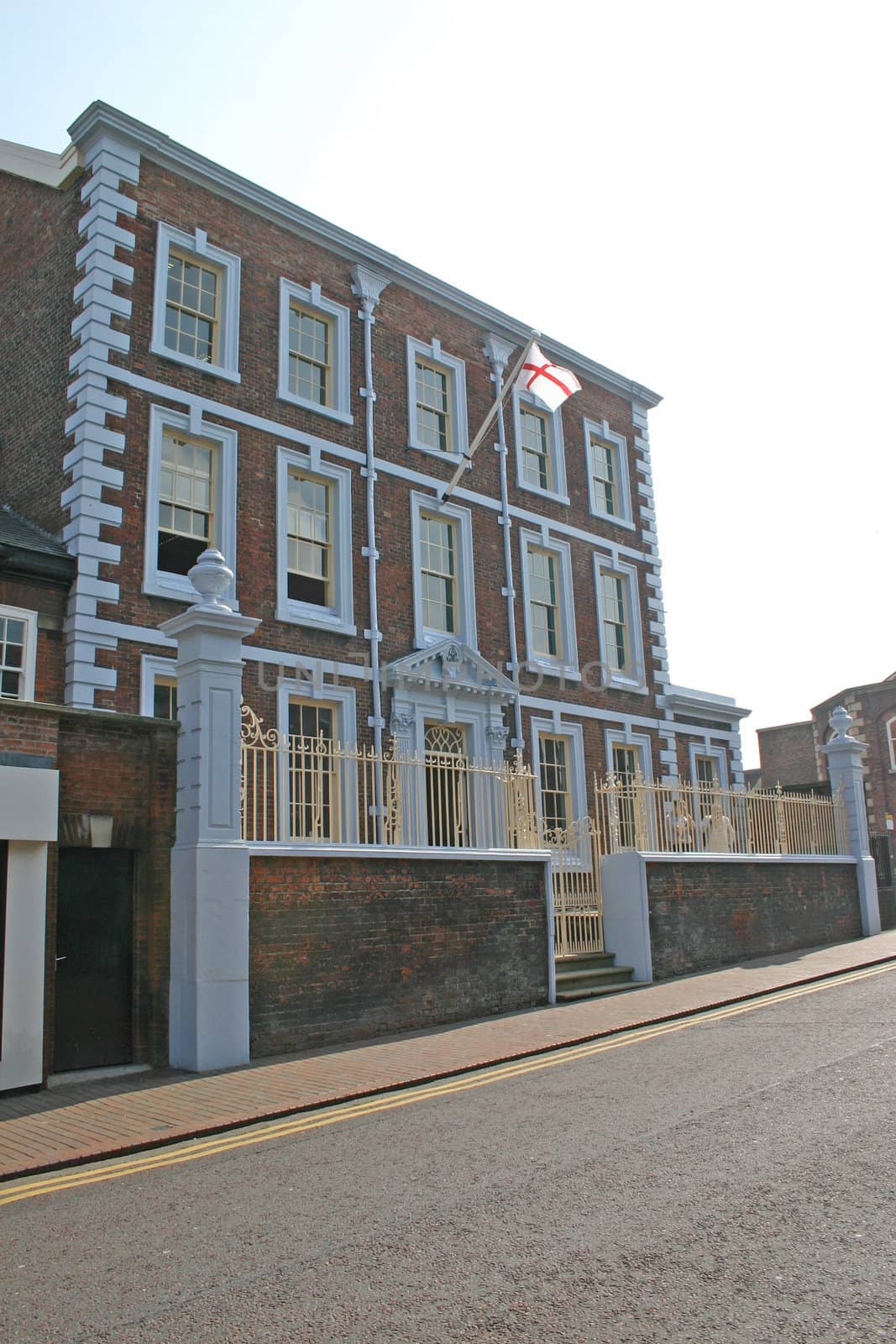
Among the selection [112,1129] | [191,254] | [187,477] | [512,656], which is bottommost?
[112,1129]

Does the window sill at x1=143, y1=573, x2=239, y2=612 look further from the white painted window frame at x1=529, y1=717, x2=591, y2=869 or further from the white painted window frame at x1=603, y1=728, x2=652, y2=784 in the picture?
the white painted window frame at x1=603, y1=728, x2=652, y2=784

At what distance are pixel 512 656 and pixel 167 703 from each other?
7549 millimetres

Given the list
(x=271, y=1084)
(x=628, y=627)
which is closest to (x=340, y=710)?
(x=628, y=627)

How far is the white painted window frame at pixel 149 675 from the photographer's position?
15.3 meters

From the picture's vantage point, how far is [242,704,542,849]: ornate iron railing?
36.9 ft

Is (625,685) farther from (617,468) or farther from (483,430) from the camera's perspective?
(483,430)

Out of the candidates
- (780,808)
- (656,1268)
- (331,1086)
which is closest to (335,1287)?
(656,1268)

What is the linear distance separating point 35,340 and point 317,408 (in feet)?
15.2

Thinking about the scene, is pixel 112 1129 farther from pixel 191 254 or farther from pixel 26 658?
pixel 191 254

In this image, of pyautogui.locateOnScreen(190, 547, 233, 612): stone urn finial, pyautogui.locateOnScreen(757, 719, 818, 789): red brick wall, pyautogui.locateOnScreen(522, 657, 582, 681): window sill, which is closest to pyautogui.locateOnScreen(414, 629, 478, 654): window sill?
pyautogui.locateOnScreen(522, 657, 582, 681): window sill

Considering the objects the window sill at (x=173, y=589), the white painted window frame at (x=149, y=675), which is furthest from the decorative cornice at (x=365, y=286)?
the white painted window frame at (x=149, y=675)

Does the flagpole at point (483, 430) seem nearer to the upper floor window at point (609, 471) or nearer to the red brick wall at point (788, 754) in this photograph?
the upper floor window at point (609, 471)

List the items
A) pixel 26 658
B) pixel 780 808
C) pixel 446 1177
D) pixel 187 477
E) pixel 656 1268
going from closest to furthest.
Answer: pixel 656 1268 < pixel 446 1177 < pixel 26 658 < pixel 187 477 < pixel 780 808

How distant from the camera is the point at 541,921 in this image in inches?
541
